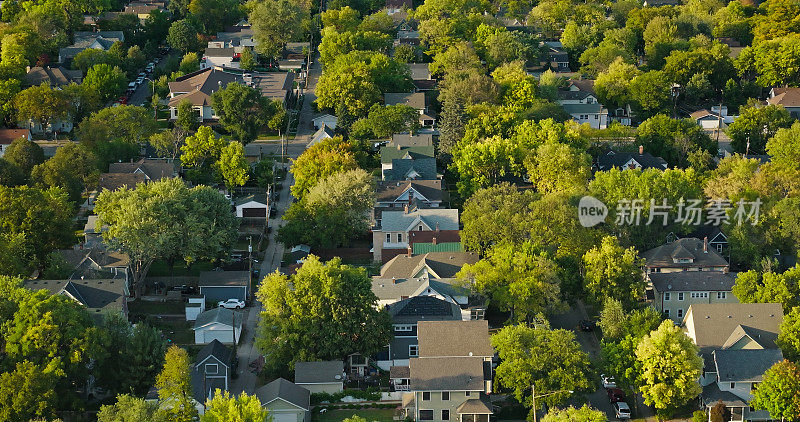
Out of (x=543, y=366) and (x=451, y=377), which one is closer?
(x=543, y=366)

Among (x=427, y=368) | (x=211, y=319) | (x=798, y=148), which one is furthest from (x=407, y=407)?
(x=798, y=148)

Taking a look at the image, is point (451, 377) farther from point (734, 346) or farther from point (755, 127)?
point (755, 127)

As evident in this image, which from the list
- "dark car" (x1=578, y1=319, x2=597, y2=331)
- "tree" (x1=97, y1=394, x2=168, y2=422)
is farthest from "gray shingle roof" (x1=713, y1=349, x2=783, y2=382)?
"tree" (x1=97, y1=394, x2=168, y2=422)

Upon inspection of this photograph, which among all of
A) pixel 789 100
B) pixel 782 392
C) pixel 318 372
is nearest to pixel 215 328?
pixel 318 372

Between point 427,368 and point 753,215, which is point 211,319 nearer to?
point 427,368

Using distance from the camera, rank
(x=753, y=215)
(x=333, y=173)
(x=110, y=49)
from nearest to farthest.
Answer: (x=753, y=215)
(x=333, y=173)
(x=110, y=49)

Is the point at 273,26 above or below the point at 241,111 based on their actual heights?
below
